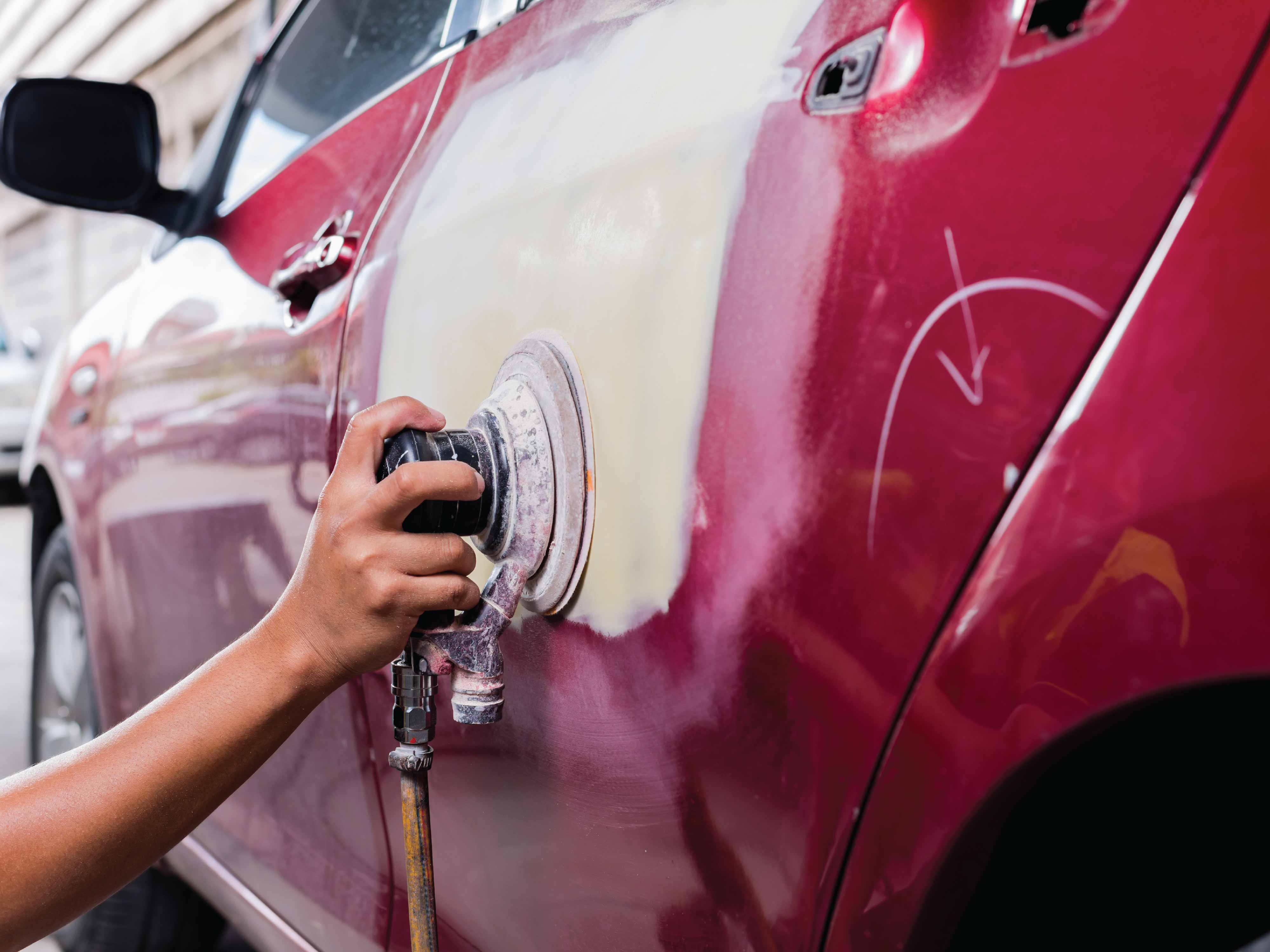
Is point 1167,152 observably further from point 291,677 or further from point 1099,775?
point 291,677

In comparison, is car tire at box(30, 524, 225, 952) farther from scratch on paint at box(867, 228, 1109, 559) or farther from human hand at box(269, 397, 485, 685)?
scratch on paint at box(867, 228, 1109, 559)

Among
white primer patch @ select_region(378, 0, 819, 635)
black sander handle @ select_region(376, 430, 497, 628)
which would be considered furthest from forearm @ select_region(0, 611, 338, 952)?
white primer patch @ select_region(378, 0, 819, 635)

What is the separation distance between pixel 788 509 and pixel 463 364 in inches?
16.4

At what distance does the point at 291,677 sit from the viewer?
844 mm

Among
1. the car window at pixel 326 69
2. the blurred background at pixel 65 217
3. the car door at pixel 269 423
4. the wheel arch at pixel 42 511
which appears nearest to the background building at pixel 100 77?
the blurred background at pixel 65 217

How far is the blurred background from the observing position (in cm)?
489

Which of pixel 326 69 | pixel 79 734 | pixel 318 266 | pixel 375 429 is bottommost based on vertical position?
pixel 79 734

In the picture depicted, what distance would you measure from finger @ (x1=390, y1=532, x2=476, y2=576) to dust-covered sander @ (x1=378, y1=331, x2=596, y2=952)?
0.03ft

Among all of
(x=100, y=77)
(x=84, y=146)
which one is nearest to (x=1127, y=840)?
(x=84, y=146)

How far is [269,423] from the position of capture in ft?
4.24

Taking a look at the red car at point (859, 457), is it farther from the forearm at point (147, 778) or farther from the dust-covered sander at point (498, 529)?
the forearm at point (147, 778)

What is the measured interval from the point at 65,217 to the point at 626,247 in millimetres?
13873

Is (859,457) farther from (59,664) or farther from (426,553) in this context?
(59,664)

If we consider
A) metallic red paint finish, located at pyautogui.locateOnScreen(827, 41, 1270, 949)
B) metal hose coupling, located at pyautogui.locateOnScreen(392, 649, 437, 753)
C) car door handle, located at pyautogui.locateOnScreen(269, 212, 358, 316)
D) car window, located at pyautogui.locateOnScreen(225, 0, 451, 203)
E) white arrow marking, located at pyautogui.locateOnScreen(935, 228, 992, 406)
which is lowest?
metal hose coupling, located at pyautogui.locateOnScreen(392, 649, 437, 753)
